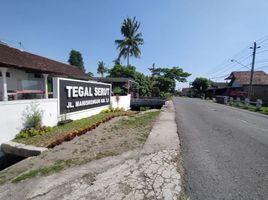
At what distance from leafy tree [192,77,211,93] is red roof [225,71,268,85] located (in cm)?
1698

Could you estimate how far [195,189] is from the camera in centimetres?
332

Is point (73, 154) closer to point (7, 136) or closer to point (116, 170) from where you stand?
point (116, 170)

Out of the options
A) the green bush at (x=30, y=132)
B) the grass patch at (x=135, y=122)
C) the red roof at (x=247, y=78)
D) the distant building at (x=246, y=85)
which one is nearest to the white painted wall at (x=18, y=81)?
the green bush at (x=30, y=132)

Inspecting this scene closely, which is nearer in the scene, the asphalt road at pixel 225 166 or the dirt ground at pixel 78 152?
the asphalt road at pixel 225 166

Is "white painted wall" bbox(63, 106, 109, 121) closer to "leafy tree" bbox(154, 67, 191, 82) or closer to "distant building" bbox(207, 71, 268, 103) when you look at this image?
"distant building" bbox(207, 71, 268, 103)

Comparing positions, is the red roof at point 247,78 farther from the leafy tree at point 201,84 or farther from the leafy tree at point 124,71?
the leafy tree at point 124,71

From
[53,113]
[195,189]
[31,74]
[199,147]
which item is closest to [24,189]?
[195,189]

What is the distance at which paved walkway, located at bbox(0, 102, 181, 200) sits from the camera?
125 inches

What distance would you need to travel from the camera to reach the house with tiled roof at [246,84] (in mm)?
33312

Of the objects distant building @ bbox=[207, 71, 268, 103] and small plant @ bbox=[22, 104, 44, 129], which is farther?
distant building @ bbox=[207, 71, 268, 103]

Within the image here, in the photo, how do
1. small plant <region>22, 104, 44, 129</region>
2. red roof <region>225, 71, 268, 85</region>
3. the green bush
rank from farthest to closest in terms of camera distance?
red roof <region>225, 71, 268, 85</region>
small plant <region>22, 104, 44, 129</region>
the green bush

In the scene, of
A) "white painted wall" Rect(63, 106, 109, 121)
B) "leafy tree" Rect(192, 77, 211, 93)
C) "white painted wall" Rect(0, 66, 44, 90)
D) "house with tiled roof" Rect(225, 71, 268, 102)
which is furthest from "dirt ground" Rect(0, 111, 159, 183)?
"leafy tree" Rect(192, 77, 211, 93)

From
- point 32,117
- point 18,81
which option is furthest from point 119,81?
point 32,117

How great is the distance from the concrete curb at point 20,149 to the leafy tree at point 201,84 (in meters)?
62.0
